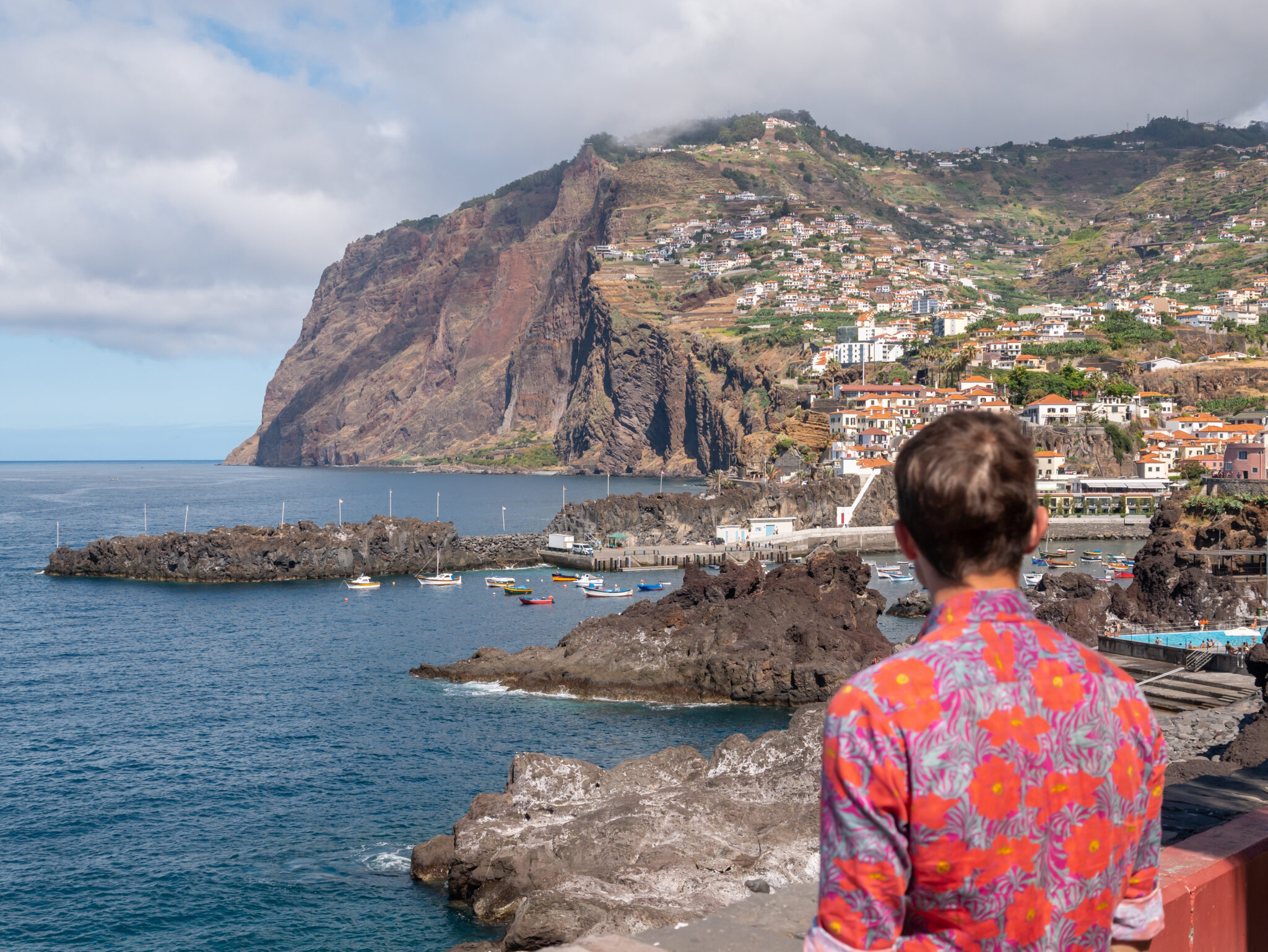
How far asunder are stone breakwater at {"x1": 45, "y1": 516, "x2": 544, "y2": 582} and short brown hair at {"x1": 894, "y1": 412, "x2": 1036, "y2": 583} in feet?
227

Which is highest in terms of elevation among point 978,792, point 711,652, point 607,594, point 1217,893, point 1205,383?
point 1205,383

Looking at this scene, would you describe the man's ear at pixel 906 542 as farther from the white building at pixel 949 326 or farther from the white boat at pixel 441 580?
the white building at pixel 949 326

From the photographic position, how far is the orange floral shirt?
2.09m

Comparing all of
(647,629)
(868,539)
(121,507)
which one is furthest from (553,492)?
(647,629)

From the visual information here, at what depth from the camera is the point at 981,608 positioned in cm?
223

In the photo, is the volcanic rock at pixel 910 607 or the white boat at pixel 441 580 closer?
the volcanic rock at pixel 910 607

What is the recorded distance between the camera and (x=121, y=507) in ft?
433

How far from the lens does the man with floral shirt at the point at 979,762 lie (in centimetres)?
210

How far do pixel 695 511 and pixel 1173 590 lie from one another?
145 feet

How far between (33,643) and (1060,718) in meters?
54.0

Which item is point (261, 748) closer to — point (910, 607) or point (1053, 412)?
point (910, 607)

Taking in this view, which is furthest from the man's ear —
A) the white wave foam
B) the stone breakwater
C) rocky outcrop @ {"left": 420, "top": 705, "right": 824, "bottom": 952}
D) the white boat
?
the stone breakwater

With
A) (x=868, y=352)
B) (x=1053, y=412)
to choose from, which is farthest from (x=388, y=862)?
(x=868, y=352)

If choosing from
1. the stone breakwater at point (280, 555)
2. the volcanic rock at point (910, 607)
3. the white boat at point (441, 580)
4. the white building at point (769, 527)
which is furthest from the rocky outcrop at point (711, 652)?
the white building at point (769, 527)
